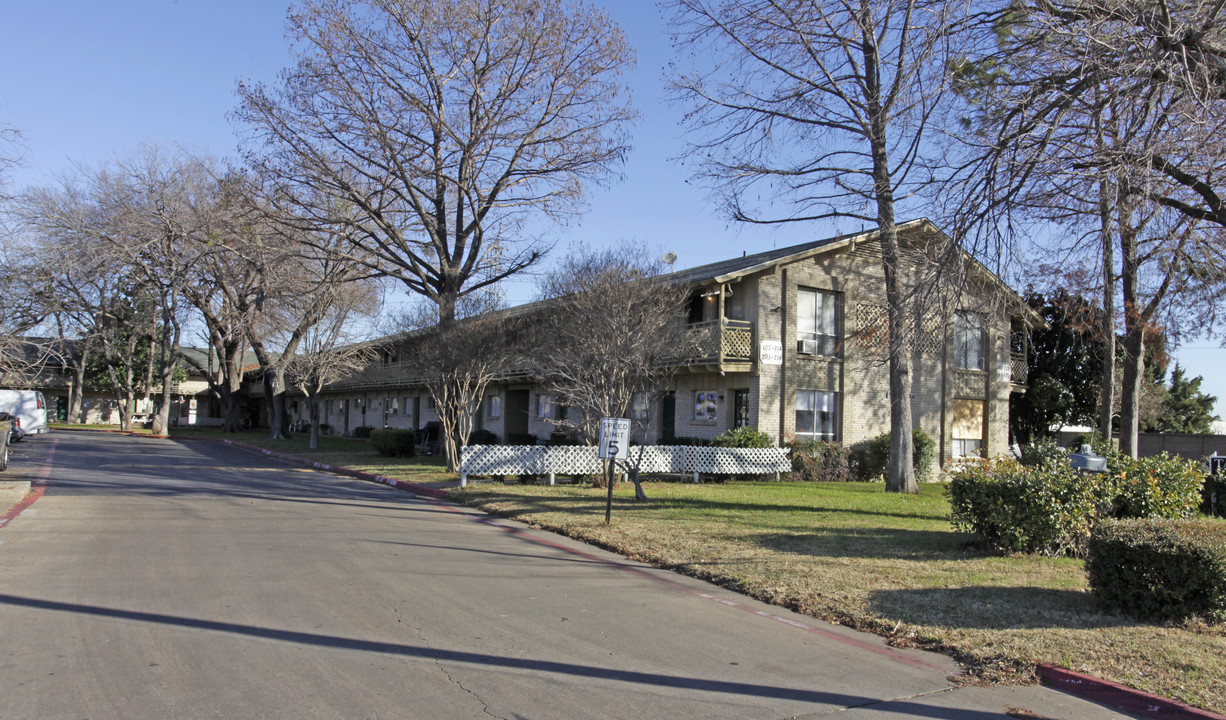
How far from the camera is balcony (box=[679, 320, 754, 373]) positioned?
22344mm

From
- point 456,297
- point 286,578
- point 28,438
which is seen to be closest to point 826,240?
point 456,297

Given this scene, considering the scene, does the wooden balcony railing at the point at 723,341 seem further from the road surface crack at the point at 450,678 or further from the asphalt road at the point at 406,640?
the road surface crack at the point at 450,678

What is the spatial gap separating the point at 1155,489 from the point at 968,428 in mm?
18673

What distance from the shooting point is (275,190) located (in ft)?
68.8

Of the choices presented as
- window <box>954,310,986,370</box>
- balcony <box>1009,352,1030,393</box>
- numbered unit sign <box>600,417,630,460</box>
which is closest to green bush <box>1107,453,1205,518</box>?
numbered unit sign <box>600,417,630,460</box>

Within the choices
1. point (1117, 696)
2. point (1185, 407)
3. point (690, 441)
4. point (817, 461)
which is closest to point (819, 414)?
point (817, 461)

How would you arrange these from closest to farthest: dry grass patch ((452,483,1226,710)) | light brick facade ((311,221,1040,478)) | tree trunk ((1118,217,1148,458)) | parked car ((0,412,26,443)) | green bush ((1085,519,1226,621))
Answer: dry grass patch ((452,483,1226,710)) < green bush ((1085,519,1226,621)) < tree trunk ((1118,217,1148,458)) < light brick facade ((311,221,1040,478)) < parked car ((0,412,26,443))

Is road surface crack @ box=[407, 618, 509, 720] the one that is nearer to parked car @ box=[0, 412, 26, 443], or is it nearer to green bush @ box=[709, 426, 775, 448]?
green bush @ box=[709, 426, 775, 448]

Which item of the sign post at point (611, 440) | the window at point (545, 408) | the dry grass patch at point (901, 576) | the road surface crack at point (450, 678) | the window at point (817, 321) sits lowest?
the road surface crack at point (450, 678)

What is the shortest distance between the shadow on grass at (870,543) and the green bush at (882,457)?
1103 centimetres

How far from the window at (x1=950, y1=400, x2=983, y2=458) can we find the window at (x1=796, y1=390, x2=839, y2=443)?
5.65 m

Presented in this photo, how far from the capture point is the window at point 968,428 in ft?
91.3

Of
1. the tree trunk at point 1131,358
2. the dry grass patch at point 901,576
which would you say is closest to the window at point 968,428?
the tree trunk at point 1131,358

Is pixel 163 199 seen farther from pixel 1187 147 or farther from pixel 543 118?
pixel 1187 147
